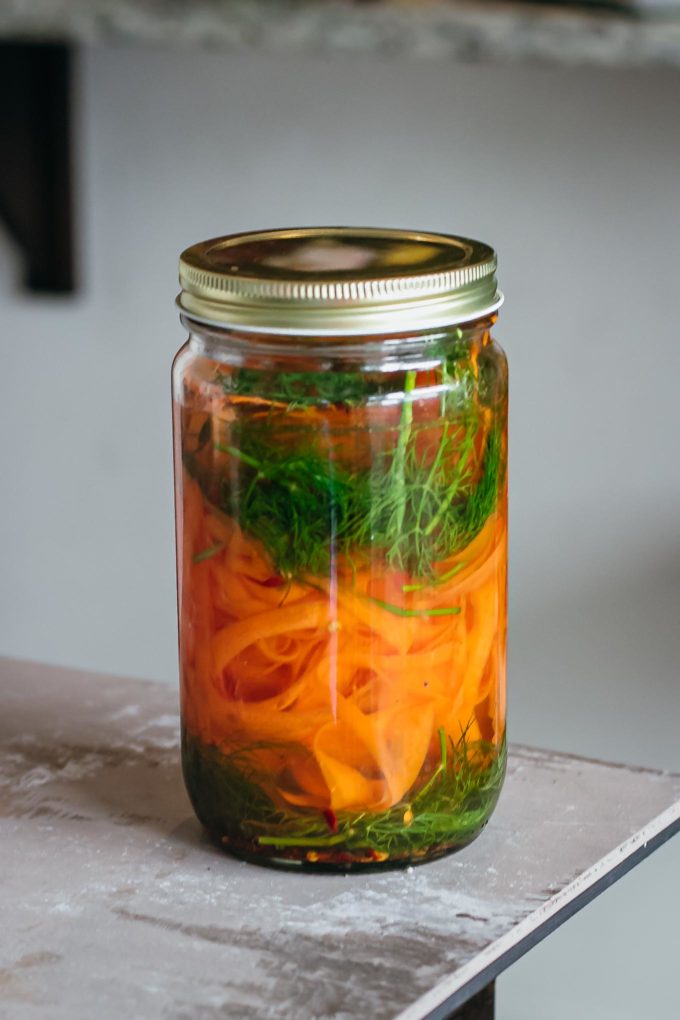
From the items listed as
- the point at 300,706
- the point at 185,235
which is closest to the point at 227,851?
the point at 300,706

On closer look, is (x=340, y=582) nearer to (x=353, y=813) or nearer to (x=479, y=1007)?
(x=353, y=813)

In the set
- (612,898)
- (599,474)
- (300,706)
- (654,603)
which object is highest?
(300,706)

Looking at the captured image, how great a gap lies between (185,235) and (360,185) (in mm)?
206

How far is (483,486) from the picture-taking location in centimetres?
63

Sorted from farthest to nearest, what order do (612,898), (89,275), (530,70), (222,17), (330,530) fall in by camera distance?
(89,275)
(612,898)
(530,70)
(222,17)
(330,530)

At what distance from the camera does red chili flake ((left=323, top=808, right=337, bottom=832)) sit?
0.62m

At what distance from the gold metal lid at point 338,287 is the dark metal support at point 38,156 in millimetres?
866

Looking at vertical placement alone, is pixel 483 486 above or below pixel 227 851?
above

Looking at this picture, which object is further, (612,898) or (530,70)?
(612,898)

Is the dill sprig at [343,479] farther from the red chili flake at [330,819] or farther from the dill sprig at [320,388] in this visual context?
the red chili flake at [330,819]

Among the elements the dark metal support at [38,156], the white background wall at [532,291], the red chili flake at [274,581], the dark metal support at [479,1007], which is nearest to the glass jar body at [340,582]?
the red chili flake at [274,581]

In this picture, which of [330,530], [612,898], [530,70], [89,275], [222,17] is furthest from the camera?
[89,275]

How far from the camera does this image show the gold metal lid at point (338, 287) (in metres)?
0.58

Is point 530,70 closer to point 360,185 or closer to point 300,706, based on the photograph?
point 360,185
